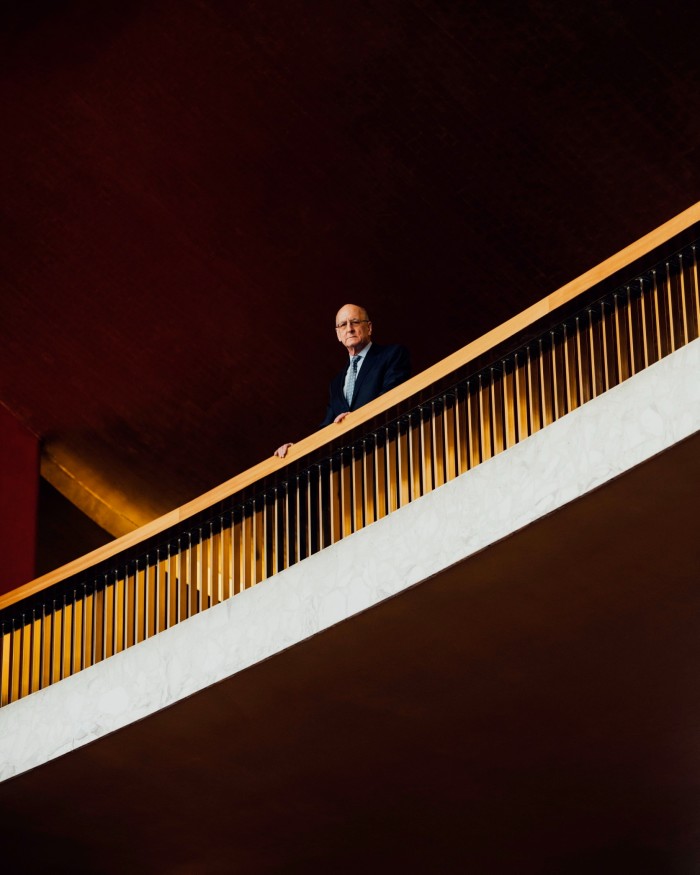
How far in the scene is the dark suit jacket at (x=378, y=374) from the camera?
867 cm

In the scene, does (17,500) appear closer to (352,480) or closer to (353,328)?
(353,328)

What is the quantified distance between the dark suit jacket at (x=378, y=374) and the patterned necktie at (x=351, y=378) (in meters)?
0.03

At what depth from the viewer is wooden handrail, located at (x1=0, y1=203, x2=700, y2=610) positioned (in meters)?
7.37

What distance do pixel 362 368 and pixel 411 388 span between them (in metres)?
0.89

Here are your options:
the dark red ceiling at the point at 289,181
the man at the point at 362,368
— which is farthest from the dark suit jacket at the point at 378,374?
the dark red ceiling at the point at 289,181

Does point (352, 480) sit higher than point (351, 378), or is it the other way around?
point (351, 378)

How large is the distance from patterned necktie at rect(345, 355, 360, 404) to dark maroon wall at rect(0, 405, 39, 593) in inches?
146

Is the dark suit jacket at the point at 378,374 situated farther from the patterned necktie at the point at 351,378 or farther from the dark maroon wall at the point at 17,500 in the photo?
the dark maroon wall at the point at 17,500

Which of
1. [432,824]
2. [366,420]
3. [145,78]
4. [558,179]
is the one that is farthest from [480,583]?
[145,78]

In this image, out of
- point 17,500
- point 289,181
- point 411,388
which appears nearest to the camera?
point 411,388

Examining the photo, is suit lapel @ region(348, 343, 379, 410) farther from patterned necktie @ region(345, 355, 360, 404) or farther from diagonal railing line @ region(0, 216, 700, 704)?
diagonal railing line @ region(0, 216, 700, 704)

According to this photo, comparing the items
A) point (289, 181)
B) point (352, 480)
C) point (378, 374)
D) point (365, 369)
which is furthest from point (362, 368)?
point (289, 181)

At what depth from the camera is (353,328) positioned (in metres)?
8.84

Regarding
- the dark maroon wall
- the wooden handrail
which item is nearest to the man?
the wooden handrail
